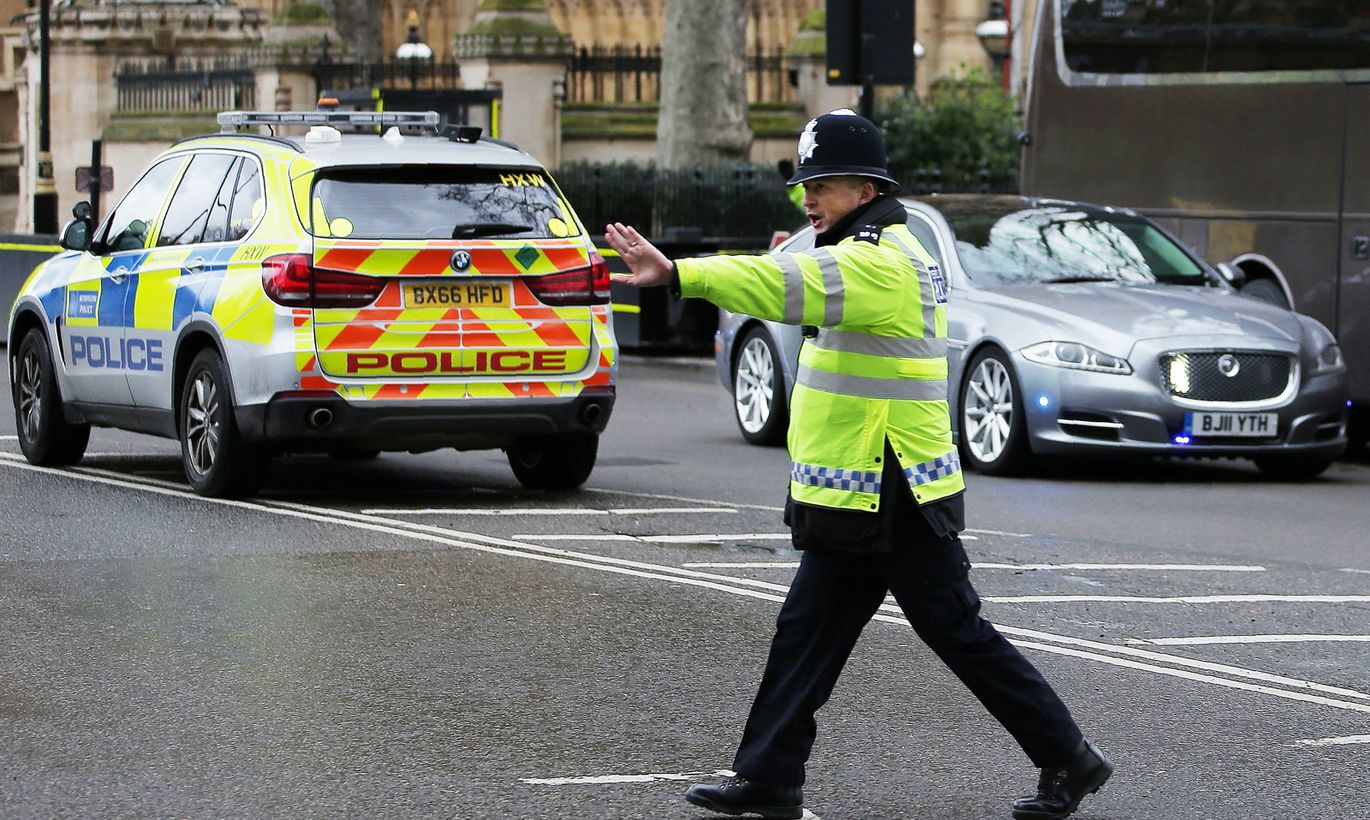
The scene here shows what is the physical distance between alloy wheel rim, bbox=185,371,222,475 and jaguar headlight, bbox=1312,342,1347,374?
590cm

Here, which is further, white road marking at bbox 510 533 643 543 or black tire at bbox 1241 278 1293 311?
black tire at bbox 1241 278 1293 311

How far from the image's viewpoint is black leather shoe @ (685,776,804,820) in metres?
5.46

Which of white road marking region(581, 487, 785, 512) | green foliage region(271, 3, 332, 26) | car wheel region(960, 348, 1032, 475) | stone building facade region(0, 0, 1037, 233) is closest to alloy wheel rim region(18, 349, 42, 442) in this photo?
white road marking region(581, 487, 785, 512)

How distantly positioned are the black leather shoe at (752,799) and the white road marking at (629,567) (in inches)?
86.0

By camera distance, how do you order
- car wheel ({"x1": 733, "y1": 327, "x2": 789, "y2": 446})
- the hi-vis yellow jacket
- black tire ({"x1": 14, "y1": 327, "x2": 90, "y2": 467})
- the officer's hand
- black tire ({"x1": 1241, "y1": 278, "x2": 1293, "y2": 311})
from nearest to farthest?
1. the officer's hand
2. the hi-vis yellow jacket
3. black tire ({"x1": 14, "y1": 327, "x2": 90, "y2": 467})
4. car wheel ({"x1": 733, "y1": 327, "x2": 789, "y2": 446})
5. black tire ({"x1": 1241, "y1": 278, "x2": 1293, "y2": 311})

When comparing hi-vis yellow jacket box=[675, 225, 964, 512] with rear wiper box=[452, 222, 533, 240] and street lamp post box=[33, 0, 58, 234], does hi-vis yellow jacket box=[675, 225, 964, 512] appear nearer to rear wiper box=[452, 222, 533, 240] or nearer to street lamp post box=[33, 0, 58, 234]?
rear wiper box=[452, 222, 533, 240]

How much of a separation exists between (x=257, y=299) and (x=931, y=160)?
61.8 ft

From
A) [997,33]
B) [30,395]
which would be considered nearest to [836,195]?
[30,395]

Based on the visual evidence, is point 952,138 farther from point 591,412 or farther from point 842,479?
point 842,479

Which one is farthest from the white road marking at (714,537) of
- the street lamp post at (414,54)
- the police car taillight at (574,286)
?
the street lamp post at (414,54)

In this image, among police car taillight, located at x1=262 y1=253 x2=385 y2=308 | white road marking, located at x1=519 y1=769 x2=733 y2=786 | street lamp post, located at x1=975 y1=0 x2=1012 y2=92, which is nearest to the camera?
white road marking, located at x1=519 y1=769 x2=733 y2=786

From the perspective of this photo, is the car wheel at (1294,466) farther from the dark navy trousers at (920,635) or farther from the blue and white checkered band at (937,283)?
the dark navy trousers at (920,635)

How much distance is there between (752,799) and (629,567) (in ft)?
12.8

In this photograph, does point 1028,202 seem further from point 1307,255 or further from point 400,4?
point 400,4
